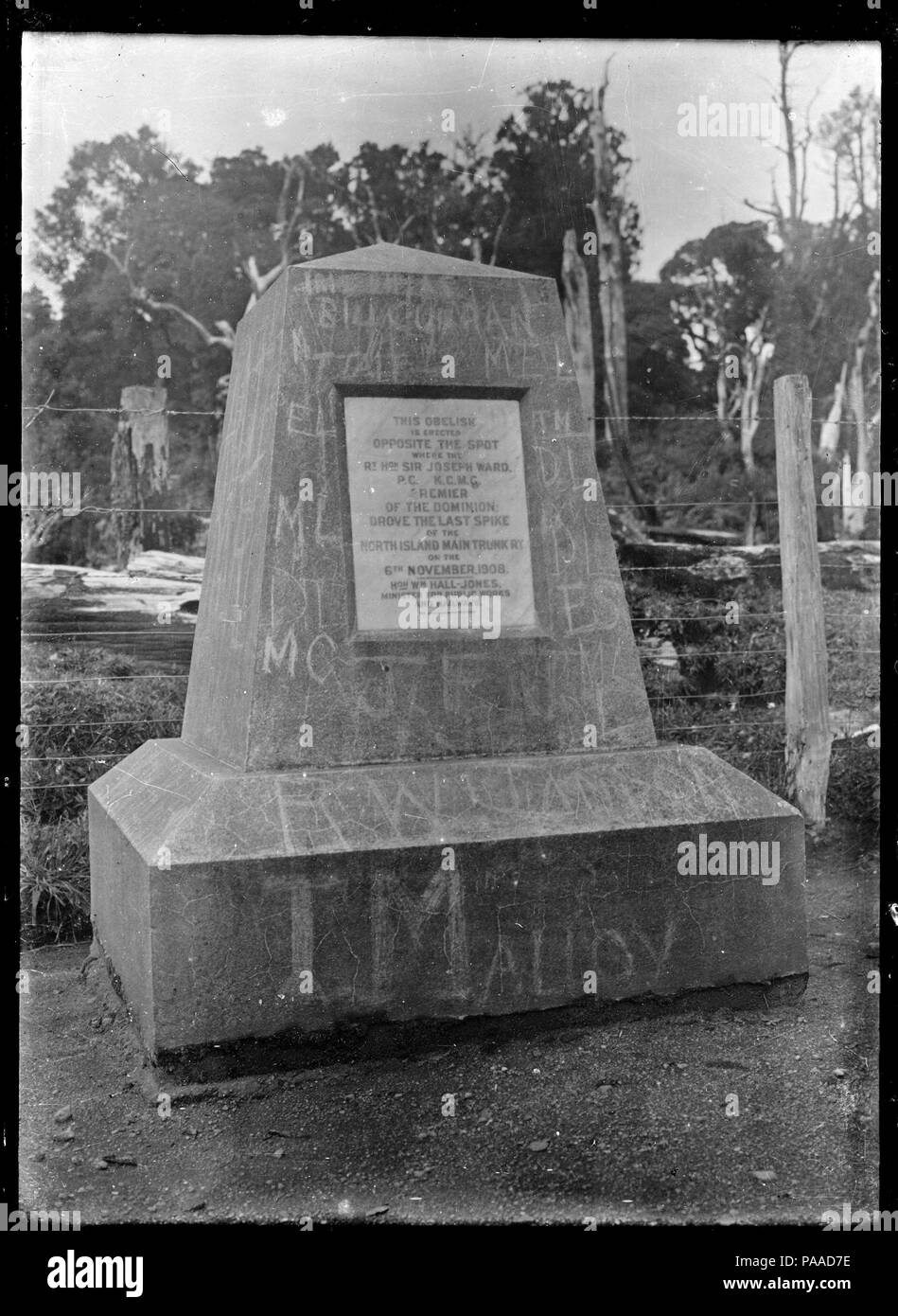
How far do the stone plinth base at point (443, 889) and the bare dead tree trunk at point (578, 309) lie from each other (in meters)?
8.84

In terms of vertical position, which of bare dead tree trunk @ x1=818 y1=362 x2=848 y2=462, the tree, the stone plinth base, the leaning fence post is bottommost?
the stone plinth base

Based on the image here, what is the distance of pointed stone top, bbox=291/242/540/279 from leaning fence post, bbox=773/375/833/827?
3.26 metres

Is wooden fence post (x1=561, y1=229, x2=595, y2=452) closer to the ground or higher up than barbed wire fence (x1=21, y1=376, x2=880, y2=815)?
higher up

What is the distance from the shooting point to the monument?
3.80m

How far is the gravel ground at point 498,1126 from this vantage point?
3.23 metres

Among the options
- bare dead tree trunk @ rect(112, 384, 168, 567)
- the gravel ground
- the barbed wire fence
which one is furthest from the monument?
bare dead tree trunk @ rect(112, 384, 168, 567)

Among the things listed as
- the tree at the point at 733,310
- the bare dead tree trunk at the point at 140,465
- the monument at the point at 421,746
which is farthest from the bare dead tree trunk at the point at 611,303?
the monument at the point at 421,746

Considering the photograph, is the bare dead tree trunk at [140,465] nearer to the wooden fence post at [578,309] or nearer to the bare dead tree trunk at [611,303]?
the bare dead tree trunk at [611,303]

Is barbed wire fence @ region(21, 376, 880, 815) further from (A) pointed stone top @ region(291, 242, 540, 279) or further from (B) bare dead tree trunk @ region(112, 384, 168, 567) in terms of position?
(A) pointed stone top @ region(291, 242, 540, 279)

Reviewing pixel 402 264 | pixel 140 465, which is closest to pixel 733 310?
pixel 140 465

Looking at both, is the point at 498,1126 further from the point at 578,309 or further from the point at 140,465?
the point at 578,309

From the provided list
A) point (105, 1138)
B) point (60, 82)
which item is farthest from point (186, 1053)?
point (60, 82)

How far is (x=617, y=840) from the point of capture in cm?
407

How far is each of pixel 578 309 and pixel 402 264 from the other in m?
8.50
